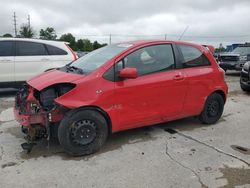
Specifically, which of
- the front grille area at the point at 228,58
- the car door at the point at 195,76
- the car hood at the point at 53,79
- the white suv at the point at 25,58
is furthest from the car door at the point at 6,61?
the front grille area at the point at 228,58

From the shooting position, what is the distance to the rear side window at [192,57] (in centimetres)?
515

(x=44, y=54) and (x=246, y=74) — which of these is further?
(x=246, y=74)

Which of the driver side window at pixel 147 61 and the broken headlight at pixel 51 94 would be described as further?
the driver side window at pixel 147 61

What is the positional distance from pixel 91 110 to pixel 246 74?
678 centimetres

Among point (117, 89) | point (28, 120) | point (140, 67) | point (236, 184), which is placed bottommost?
point (236, 184)

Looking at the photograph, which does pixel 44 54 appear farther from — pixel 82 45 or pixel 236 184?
pixel 82 45

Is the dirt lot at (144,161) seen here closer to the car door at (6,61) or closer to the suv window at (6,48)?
the car door at (6,61)

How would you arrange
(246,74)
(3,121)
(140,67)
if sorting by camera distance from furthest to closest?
(246,74), (3,121), (140,67)

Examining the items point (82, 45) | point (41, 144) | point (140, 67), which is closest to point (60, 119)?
point (41, 144)

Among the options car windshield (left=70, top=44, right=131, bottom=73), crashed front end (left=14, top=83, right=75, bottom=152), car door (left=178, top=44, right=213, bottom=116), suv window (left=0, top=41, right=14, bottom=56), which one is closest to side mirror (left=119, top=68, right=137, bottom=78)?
car windshield (left=70, top=44, right=131, bottom=73)

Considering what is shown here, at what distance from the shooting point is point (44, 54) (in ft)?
28.7

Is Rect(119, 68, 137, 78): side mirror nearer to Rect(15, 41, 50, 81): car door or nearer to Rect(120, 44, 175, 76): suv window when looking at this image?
Rect(120, 44, 175, 76): suv window

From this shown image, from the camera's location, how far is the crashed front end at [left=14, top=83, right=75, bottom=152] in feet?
13.2

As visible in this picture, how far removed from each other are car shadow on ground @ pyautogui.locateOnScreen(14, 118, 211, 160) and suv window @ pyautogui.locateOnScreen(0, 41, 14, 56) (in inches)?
151
